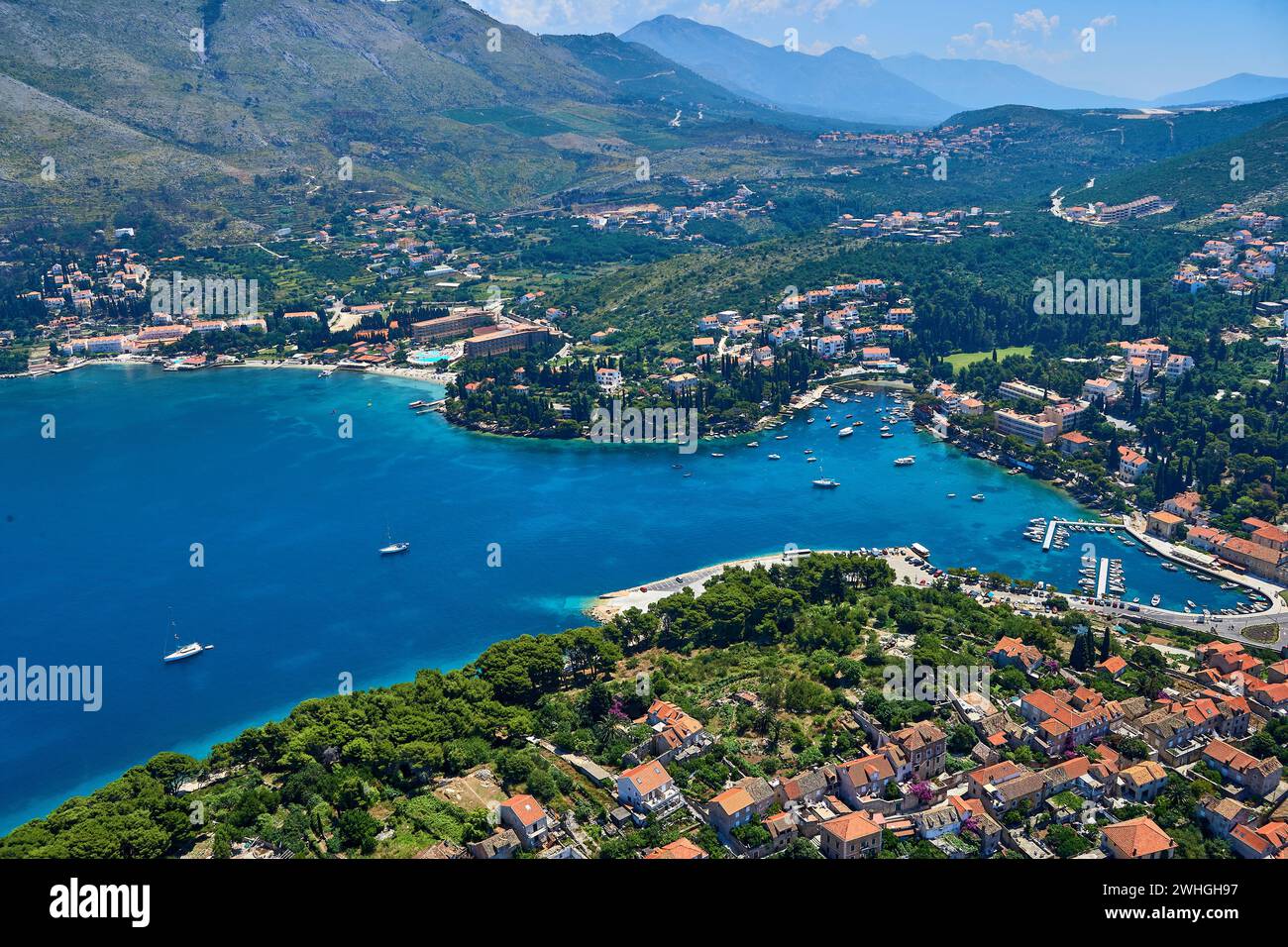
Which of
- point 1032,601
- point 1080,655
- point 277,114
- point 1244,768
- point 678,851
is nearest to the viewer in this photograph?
point 678,851

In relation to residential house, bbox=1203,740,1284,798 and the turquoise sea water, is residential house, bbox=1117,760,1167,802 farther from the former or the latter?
the turquoise sea water

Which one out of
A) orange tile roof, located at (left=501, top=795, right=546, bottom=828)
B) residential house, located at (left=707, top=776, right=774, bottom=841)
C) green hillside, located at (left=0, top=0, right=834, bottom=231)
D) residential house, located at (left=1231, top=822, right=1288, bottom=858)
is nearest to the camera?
residential house, located at (left=1231, top=822, right=1288, bottom=858)

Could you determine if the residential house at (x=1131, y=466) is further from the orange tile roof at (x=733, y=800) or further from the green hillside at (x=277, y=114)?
the green hillside at (x=277, y=114)

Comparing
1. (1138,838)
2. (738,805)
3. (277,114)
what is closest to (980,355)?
(1138,838)

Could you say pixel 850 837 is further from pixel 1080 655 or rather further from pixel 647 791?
pixel 1080 655

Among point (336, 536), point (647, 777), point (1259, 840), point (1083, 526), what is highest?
point (1083, 526)

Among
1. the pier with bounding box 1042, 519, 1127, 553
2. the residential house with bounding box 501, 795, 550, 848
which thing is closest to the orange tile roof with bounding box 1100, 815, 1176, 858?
the residential house with bounding box 501, 795, 550, 848

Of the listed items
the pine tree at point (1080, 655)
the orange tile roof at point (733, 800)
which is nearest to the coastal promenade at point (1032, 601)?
the pine tree at point (1080, 655)
